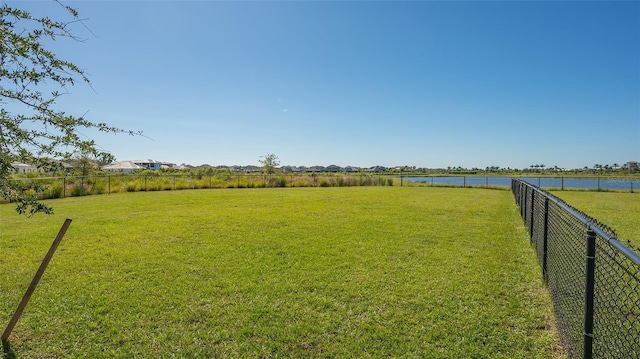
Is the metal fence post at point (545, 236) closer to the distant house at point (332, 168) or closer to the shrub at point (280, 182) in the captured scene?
the shrub at point (280, 182)

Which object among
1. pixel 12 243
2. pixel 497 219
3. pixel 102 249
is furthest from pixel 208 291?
pixel 497 219

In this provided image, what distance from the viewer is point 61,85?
288 centimetres

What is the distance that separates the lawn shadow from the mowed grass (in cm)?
2

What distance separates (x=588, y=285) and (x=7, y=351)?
522cm

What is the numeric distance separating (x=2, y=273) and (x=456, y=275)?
7431 mm

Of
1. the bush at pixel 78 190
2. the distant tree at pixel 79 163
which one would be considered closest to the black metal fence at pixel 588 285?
the distant tree at pixel 79 163

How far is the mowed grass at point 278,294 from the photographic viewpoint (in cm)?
326

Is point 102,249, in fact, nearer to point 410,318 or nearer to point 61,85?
point 61,85

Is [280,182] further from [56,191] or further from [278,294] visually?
[278,294]

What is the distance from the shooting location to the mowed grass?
3256 millimetres

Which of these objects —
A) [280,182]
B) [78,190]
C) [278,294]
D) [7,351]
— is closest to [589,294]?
[278,294]

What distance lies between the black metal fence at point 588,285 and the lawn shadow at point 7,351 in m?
4.93

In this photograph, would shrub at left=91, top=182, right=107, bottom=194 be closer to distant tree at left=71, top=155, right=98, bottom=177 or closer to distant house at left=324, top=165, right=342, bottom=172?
distant tree at left=71, top=155, right=98, bottom=177

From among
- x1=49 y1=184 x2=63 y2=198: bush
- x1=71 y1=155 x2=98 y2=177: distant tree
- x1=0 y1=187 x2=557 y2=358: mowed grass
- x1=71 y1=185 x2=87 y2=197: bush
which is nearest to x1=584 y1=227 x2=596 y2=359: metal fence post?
x1=0 y1=187 x2=557 y2=358: mowed grass
